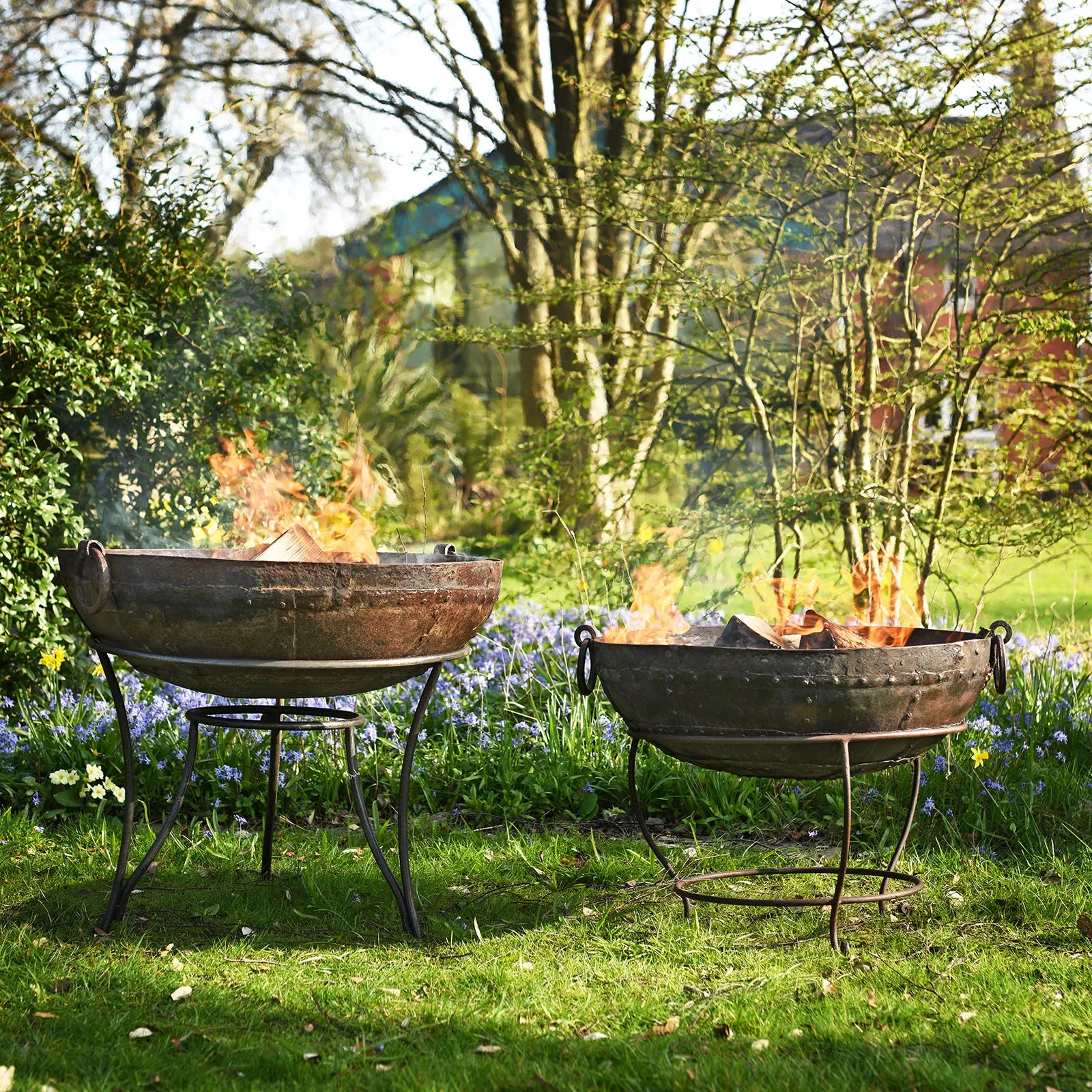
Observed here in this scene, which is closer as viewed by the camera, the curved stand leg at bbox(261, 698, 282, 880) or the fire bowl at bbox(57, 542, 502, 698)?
the fire bowl at bbox(57, 542, 502, 698)

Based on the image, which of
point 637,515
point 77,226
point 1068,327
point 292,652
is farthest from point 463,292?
point 292,652

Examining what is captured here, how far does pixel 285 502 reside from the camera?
13.2 ft

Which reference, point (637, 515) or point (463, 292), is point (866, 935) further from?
point (463, 292)

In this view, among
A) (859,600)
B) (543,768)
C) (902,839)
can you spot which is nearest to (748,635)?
(902,839)

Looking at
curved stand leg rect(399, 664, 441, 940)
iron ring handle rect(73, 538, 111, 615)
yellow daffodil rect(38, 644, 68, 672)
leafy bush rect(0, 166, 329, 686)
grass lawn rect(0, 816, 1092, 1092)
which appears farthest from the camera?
leafy bush rect(0, 166, 329, 686)

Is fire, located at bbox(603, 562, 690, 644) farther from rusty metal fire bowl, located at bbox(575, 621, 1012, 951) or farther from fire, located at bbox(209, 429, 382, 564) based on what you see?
fire, located at bbox(209, 429, 382, 564)

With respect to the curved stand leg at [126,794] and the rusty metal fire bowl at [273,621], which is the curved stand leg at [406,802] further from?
the curved stand leg at [126,794]

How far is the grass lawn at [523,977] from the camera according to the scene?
7.28ft

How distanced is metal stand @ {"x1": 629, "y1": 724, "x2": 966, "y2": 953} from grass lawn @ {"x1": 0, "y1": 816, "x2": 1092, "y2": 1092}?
0.24 ft

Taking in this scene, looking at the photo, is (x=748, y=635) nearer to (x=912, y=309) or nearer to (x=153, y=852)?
(x=153, y=852)

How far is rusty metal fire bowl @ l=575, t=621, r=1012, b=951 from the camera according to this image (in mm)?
2625

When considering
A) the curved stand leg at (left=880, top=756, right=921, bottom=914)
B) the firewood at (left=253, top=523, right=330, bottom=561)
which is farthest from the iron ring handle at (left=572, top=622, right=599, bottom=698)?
the curved stand leg at (left=880, top=756, right=921, bottom=914)

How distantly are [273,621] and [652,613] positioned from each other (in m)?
1.25

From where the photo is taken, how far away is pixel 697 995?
2.58m
